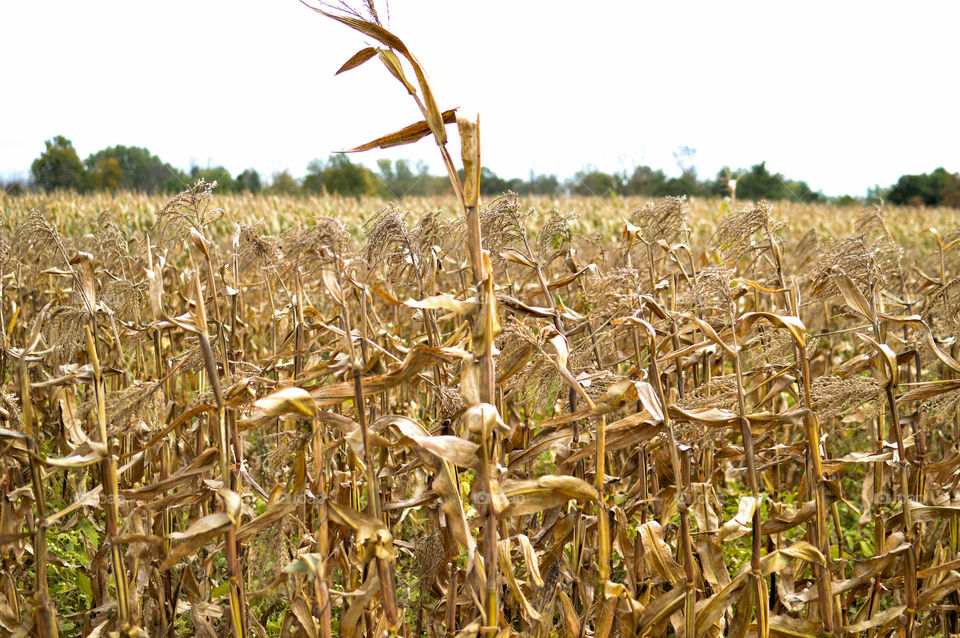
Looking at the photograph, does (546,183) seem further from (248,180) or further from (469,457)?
(469,457)

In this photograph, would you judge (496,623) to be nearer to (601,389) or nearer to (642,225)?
(601,389)

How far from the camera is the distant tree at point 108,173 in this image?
48.1 m

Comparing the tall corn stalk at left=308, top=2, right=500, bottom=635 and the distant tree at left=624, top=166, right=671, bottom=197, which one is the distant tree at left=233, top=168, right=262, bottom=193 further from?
the tall corn stalk at left=308, top=2, right=500, bottom=635

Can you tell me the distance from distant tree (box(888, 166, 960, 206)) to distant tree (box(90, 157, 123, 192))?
5419 centimetres

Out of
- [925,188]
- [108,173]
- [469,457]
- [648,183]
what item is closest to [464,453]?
[469,457]

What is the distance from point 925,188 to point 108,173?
5821 centimetres

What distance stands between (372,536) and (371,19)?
1.10 m

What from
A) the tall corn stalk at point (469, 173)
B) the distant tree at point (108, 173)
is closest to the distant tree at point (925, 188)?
the tall corn stalk at point (469, 173)

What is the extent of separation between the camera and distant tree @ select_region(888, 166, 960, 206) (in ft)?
148

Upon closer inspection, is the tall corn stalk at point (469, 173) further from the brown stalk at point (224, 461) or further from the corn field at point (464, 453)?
the brown stalk at point (224, 461)

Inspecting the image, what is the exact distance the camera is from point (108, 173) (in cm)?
5194

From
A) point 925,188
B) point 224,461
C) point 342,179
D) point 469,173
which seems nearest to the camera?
point 469,173

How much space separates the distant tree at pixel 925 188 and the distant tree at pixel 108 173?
178 ft

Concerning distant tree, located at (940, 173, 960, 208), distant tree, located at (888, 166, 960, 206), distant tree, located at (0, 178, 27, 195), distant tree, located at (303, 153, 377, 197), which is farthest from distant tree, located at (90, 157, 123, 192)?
distant tree, located at (940, 173, 960, 208)
